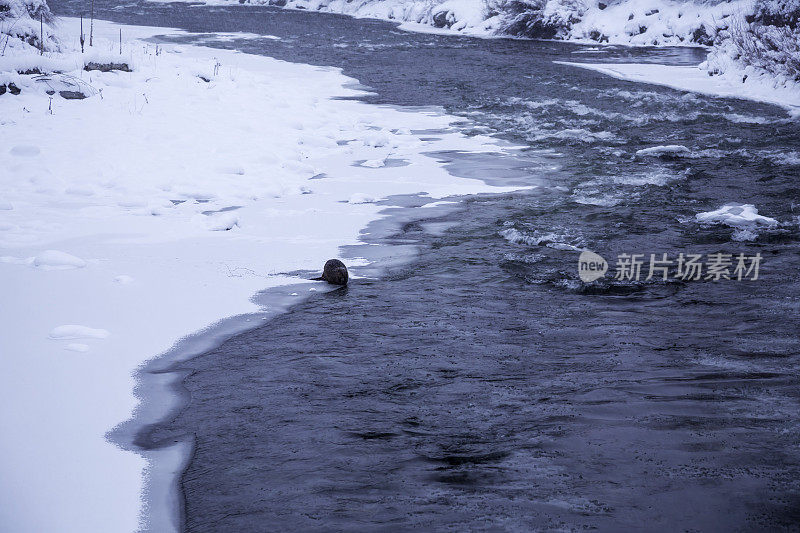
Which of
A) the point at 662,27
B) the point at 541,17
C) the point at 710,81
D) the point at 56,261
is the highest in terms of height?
the point at 541,17

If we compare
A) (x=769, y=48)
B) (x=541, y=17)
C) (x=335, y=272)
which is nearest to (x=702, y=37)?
(x=541, y=17)

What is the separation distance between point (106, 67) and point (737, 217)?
1036 centimetres

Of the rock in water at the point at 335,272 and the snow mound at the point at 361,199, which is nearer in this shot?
the rock in water at the point at 335,272

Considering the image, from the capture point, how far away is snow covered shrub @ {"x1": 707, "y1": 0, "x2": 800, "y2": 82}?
17094 millimetres

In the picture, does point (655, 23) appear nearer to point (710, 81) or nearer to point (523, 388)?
point (710, 81)

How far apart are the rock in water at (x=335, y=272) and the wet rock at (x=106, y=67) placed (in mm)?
8341

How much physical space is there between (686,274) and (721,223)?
1714 mm

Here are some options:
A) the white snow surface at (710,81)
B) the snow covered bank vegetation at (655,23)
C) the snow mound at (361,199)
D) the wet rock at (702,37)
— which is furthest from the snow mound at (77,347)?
the wet rock at (702,37)

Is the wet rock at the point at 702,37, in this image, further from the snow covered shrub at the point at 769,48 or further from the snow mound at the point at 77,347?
the snow mound at the point at 77,347

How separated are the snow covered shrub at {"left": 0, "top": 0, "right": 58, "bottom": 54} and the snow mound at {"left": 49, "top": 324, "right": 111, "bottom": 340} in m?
9.69

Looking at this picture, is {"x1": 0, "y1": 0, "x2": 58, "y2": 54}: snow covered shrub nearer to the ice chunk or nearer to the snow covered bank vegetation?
the ice chunk

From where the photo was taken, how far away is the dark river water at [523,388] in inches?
145

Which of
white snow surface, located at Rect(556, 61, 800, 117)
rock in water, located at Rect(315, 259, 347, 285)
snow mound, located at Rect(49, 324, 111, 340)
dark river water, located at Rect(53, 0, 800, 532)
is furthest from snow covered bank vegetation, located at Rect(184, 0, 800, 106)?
snow mound, located at Rect(49, 324, 111, 340)

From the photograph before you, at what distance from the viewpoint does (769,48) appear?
18.7 metres
